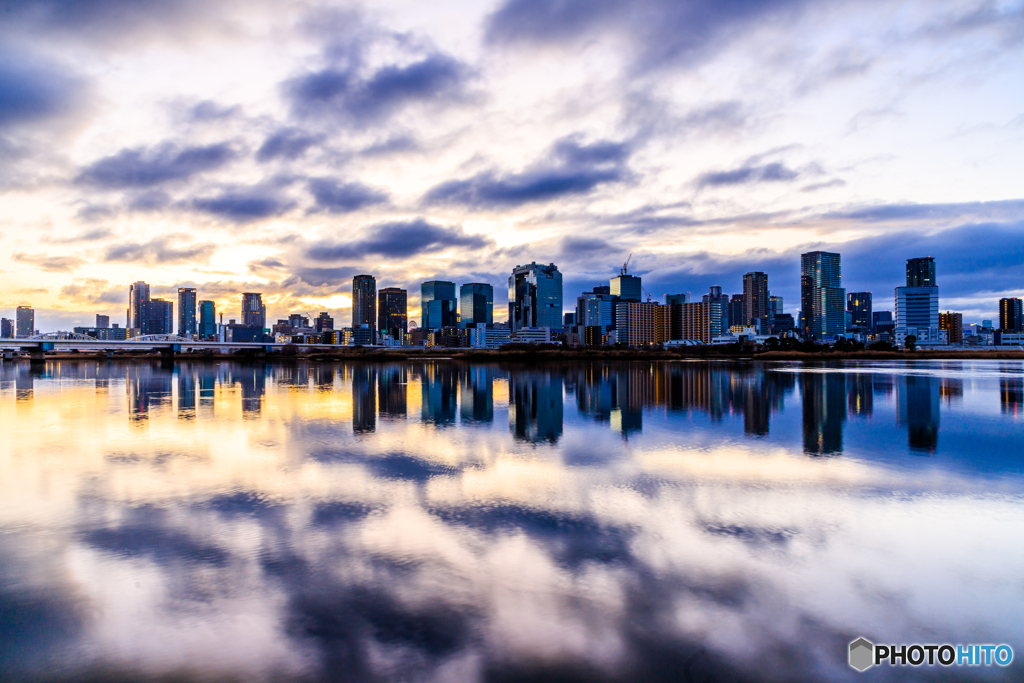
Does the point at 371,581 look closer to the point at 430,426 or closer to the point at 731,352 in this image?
the point at 430,426

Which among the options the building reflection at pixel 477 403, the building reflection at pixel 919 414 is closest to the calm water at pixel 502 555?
the building reflection at pixel 919 414

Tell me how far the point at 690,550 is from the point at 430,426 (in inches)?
751

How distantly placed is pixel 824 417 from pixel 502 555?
2644 centimetres

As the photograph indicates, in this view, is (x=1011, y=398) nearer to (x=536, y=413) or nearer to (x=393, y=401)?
(x=536, y=413)

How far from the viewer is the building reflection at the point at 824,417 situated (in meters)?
22.0

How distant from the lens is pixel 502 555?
10.9 m

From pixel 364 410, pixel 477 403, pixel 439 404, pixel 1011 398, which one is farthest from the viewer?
pixel 1011 398

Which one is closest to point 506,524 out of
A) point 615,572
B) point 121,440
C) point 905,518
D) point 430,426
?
point 615,572

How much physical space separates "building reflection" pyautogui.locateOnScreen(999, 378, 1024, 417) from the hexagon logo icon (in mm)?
33939

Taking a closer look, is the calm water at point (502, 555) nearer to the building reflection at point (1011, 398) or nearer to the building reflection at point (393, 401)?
the building reflection at point (393, 401)

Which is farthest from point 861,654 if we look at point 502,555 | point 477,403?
point 477,403

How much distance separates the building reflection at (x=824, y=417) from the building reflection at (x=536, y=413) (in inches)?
434

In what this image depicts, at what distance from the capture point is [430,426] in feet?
93.2

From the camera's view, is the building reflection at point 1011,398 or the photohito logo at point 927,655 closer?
the photohito logo at point 927,655
